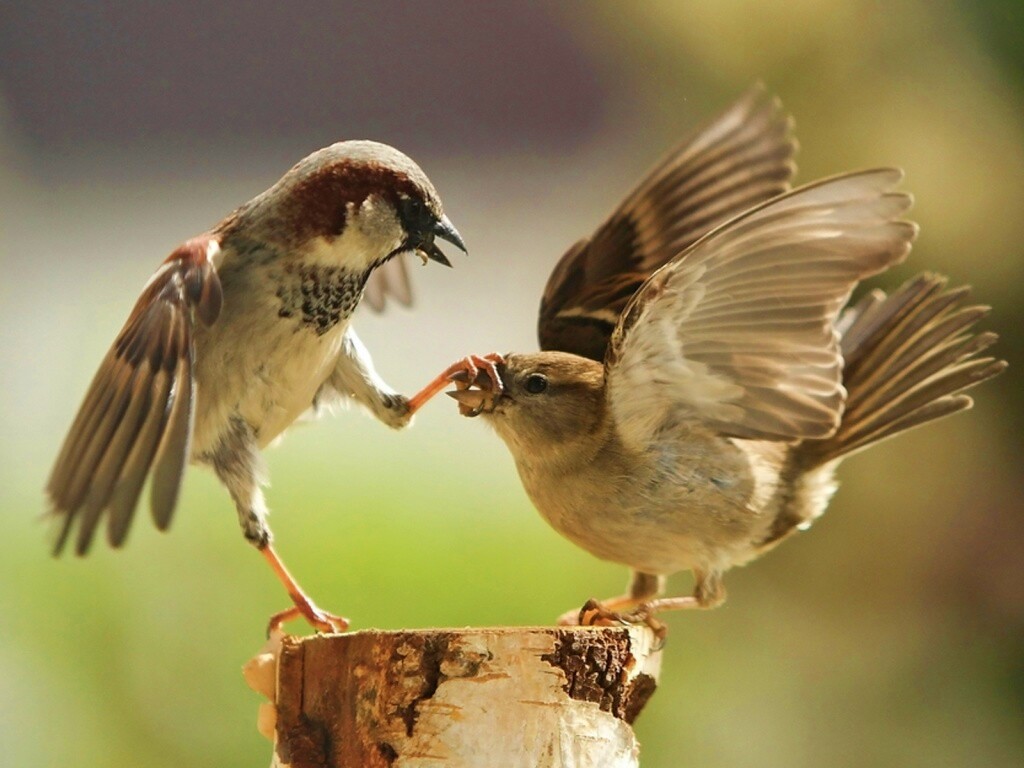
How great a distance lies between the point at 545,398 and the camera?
4.99 feet

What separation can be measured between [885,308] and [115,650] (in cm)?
167

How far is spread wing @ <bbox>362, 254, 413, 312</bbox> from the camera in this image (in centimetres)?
181

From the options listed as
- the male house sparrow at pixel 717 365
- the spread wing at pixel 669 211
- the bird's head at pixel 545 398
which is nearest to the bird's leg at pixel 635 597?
the male house sparrow at pixel 717 365

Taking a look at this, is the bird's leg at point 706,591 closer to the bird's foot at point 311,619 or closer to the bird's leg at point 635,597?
the bird's leg at point 635,597

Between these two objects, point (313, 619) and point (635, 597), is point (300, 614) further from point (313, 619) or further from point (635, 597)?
point (635, 597)

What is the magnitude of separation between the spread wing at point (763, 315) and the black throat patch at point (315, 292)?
1.09 ft

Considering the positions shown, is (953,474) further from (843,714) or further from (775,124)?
(775,124)

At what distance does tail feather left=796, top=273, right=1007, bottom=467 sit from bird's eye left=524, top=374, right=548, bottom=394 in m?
0.42

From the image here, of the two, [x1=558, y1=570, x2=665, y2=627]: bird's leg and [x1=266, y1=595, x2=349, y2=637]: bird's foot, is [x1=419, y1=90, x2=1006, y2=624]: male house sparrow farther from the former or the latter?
[x1=266, y1=595, x2=349, y2=637]: bird's foot

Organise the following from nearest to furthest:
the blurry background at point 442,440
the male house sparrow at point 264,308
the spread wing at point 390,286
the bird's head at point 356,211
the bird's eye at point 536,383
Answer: the male house sparrow at point 264,308 → the bird's head at point 356,211 → the bird's eye at point 536,383 → the spread wing at point 390,286 → the blurry background at point 442,440

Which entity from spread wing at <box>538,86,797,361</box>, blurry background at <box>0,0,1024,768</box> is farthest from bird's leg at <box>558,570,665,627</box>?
blurry background at <box>0,0,1024,768</box>

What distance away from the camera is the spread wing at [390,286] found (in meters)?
1.81

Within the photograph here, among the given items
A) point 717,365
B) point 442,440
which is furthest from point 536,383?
point 442,440

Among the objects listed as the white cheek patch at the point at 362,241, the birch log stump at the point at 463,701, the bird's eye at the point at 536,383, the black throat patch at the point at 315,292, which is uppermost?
the white cheek patch at the point at 362,241
